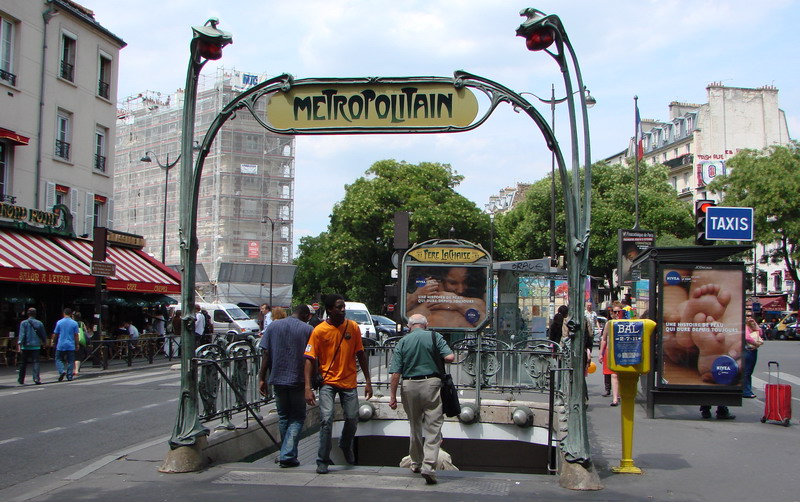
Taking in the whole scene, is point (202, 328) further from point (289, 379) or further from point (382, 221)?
point (382, 221)

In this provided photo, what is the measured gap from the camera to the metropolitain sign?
7.82 meters

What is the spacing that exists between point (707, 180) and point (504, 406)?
61.6 m

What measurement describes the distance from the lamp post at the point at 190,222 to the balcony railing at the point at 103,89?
23797 mm

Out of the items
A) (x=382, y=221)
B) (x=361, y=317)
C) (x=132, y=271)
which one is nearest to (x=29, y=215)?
(x=132, y=271)

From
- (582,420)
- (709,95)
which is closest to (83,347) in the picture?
(582,420)

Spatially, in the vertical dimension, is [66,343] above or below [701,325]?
below

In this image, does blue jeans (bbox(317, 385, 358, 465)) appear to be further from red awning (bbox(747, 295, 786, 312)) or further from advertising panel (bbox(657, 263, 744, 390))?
red awning (bbox(747, 295, 786, 312))

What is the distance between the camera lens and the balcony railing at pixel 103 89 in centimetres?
2992

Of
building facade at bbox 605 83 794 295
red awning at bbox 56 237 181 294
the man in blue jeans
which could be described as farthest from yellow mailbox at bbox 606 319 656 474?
building facade at bbox 605 83 794 295

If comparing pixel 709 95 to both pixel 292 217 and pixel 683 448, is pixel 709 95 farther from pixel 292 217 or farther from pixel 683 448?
pixel 683 448

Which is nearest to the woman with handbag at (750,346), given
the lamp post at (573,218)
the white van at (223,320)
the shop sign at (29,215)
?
the lamp post at (573,218)

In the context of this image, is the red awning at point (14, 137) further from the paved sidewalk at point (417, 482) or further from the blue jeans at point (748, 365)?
the blue jeans at point (748, 365)

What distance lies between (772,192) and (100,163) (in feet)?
126

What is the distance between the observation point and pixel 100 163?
3017 cm
